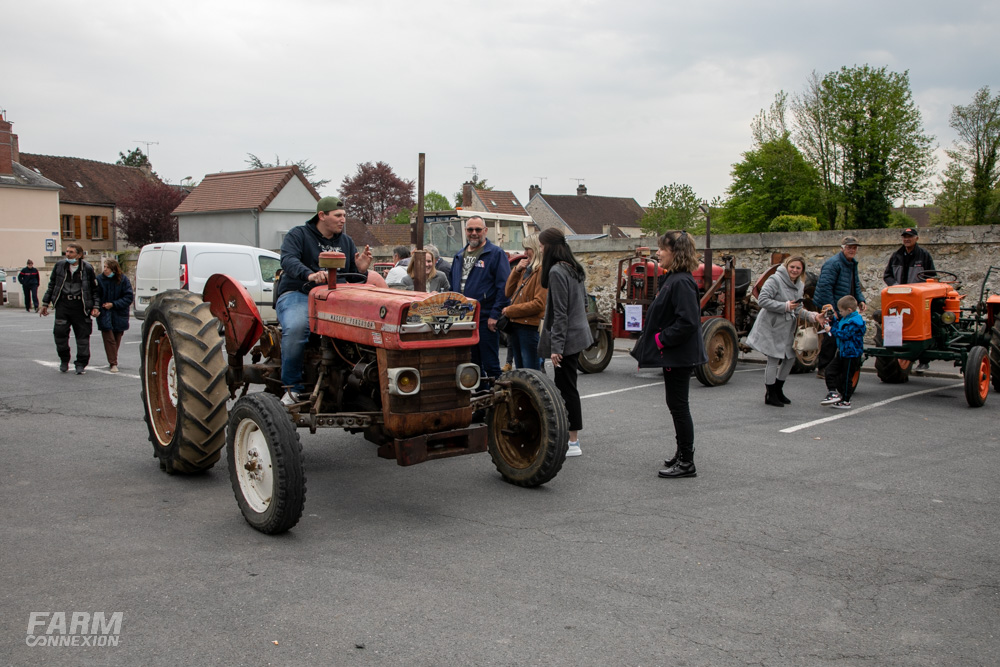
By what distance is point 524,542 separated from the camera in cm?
443

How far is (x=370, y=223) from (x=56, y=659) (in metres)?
64.9

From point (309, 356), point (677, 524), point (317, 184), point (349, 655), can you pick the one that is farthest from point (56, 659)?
point (317, 184)

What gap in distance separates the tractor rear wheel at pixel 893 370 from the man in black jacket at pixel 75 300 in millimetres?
10315

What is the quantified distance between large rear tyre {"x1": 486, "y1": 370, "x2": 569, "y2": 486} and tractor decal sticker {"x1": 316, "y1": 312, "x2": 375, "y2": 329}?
3.59ft

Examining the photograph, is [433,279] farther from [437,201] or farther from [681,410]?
[437,201]

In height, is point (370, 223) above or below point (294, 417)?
above

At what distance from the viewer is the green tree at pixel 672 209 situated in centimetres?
4984

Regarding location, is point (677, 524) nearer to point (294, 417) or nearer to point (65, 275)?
point (294, 417)

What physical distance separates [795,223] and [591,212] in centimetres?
3327

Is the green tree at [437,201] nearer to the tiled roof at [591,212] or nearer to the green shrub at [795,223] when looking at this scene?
the tiled roof at [591,212]

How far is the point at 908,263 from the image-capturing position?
10562mm

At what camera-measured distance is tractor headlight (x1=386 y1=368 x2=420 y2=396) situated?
4652 mm

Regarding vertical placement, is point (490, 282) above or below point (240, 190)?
below

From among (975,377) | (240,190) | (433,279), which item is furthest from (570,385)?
(240,190)
